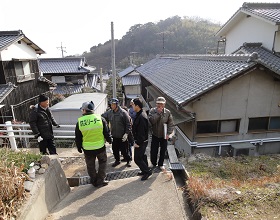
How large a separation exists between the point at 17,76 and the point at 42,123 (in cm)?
1039

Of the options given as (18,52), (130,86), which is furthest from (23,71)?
(130,86)

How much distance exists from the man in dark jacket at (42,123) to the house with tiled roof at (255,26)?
1290cm

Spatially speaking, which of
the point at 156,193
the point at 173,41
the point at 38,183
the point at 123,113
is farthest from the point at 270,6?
the point at 173,41

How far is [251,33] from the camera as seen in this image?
Result: 1505 centimetres

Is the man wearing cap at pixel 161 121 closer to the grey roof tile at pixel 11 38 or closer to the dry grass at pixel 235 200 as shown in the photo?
the dry grass at pixel 235 200

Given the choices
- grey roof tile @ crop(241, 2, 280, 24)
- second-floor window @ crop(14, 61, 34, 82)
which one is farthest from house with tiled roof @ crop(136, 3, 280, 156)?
second-floor window @ crop(14, 61, 34, 82)

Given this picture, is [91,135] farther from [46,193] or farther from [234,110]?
[234,110]

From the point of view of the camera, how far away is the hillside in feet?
208

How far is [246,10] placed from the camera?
14.6 metres

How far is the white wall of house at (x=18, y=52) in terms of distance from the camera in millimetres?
13075

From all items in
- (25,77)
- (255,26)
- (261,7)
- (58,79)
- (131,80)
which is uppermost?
(261,7)

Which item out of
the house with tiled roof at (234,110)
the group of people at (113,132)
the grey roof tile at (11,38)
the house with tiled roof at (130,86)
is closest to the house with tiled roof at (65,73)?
the house with tiled roof at (130,86)

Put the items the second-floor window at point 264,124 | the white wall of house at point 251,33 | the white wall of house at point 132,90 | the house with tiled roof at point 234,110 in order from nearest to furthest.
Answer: the house with tiled roof at point 234,110
the second-floor window at point 264,124
the white wall of house at point 251,33
the white wall of house at point 132,90

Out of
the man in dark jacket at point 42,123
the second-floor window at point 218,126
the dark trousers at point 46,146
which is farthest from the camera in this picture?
the second-floor window at point 218,126
